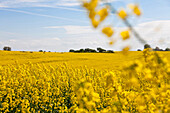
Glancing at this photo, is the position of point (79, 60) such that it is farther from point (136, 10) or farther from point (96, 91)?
point (136, 10)

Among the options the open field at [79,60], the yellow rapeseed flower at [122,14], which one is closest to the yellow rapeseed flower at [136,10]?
the yellow rapeseed flower at [122,14]

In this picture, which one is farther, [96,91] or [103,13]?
[96,91]

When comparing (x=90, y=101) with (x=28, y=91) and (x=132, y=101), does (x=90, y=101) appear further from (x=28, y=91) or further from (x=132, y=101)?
(x=28, y=91)

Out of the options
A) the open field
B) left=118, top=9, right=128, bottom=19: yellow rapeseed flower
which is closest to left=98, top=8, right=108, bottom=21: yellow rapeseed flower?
left=118, top=9, right=128, bottom=19: yellow rapeseed flower

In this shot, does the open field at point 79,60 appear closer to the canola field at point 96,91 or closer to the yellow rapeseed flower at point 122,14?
the canola field at point 96,91

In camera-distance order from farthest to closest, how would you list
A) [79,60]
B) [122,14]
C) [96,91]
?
[79,60]
[96,91]
[122,14]

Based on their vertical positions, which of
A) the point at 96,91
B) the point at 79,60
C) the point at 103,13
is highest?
the point at 79,60

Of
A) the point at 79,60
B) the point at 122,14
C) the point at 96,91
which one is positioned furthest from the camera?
the point at 79,60

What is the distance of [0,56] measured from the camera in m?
25.9

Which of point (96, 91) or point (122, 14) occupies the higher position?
point (122, 14)

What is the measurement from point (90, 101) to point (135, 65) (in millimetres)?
911

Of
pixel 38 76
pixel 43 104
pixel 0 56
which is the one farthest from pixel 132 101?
pixel 0 56

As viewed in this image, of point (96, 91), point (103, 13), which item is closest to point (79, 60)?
point (96, 91)

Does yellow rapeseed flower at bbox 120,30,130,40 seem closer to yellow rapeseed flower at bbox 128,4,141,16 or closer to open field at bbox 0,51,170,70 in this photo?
yellow rapeseed flower at bbox 128,4,141,16
